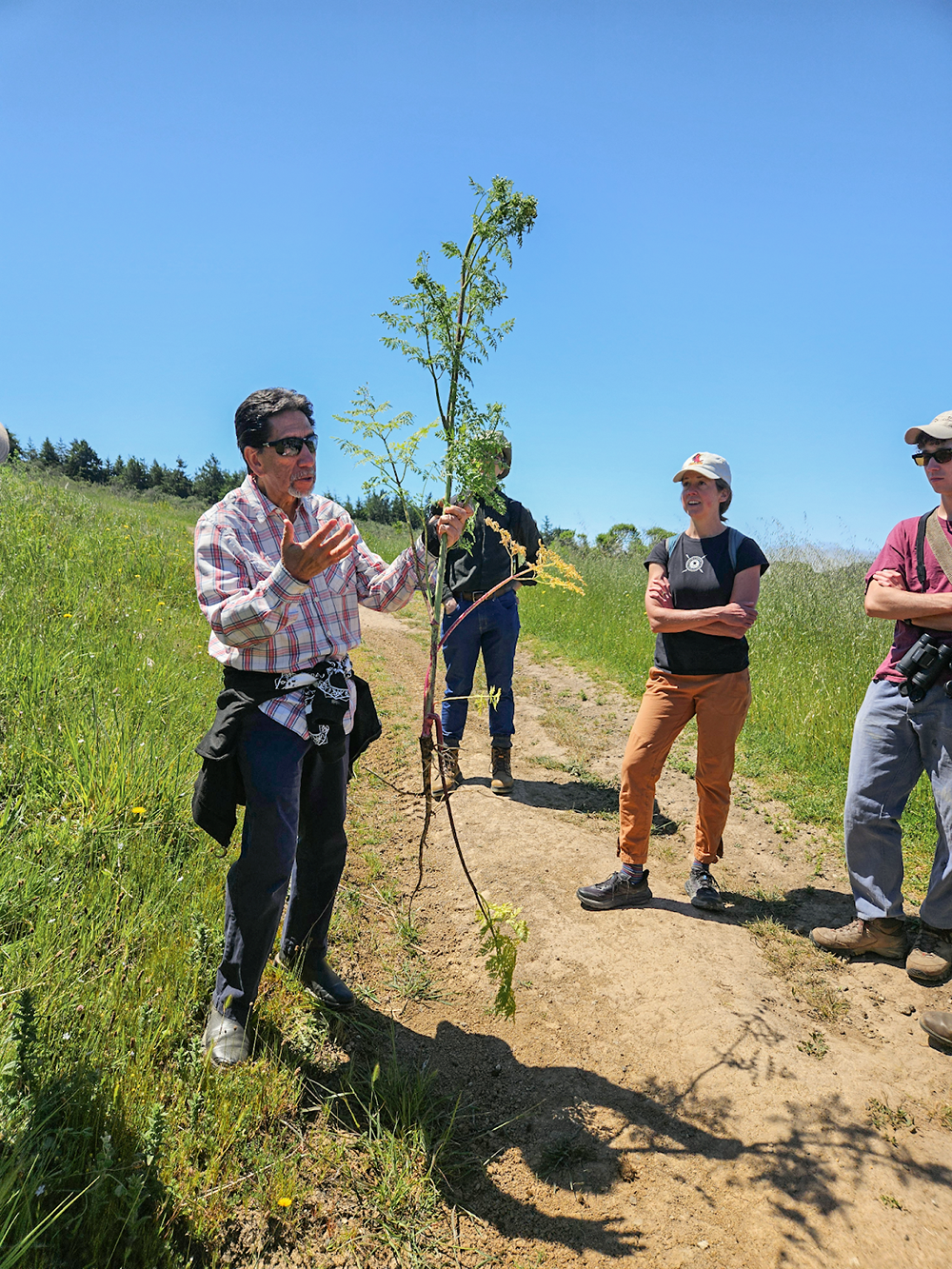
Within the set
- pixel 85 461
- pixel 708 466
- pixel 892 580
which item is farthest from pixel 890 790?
pixel 85 461

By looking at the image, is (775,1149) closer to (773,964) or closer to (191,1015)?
(773,964)

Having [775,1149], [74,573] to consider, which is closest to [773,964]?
[775,1149]

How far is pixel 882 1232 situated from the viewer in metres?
2.08

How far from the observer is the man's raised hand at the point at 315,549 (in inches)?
78.8

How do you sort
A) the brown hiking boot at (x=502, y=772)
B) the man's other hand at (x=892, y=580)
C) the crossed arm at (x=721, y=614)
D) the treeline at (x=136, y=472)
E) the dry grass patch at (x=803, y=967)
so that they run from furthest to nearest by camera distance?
the treeline at (x=136, y=472)
the brown hiking boot at (x=502, y=772)
the crossed arm at (x=721, y=614)
the man's other hand at (x=892, y=580)
the dry grass patch at (x=803, y=967)

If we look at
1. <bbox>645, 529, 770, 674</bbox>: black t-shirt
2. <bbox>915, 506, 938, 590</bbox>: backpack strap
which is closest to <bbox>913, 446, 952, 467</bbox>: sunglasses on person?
<bbox>915, 506, 938, 590</bbox>: backpack strap

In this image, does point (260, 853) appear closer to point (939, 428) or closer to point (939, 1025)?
point (939, 1025)

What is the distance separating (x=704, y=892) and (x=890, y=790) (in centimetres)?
111

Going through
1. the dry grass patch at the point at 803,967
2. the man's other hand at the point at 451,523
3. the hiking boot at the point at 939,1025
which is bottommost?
the dry grass patch at the point at 803,967

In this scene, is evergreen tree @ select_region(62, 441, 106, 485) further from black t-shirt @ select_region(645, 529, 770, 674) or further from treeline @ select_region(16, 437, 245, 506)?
black t-shirt @ select_region(645, 529, 770, 674)

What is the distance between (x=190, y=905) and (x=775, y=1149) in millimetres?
Answer: 2327

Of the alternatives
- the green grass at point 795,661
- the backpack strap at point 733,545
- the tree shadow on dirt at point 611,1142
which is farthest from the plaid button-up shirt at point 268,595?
the green grass at point 795,661

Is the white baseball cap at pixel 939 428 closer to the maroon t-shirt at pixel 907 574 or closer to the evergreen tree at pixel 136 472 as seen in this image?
the maroon t-shirt at pixel 907 574

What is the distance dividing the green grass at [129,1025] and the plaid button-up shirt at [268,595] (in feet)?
3.50
